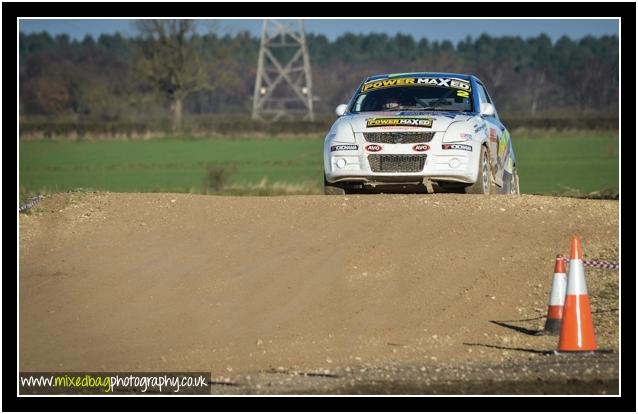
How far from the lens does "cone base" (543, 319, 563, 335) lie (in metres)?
10.9

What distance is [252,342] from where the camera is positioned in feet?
35.0

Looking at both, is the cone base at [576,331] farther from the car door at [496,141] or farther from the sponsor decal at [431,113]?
the car door at [496,141]

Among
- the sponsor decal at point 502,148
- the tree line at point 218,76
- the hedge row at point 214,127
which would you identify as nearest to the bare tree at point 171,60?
the tree line at point 218,76

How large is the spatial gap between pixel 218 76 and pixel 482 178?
8207 centimetres

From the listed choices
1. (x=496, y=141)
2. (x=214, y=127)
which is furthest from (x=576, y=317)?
(x=214, y=127)

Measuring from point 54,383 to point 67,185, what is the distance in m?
29.6

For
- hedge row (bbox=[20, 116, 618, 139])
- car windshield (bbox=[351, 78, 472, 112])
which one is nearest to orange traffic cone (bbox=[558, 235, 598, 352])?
car windshield (bbox=[351, 78, 472, 112])

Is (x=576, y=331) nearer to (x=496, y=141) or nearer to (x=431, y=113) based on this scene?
(x=431, y=113)

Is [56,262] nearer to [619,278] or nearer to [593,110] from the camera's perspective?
[619,278]

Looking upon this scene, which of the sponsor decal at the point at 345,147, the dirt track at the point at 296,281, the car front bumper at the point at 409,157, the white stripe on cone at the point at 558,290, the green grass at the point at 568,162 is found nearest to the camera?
the dirt track at the point at 296,281

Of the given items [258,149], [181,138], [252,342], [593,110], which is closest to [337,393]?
[252,342]

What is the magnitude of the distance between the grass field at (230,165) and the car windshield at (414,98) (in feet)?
44.8

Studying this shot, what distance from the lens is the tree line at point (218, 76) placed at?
82.4m

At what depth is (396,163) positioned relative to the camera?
48.3ft
